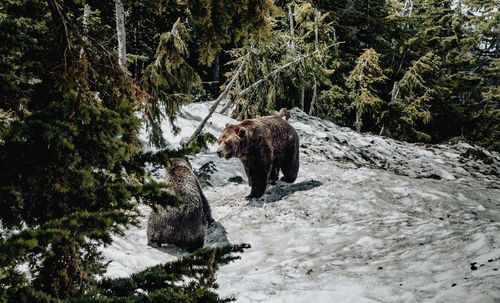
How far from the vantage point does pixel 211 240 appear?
23.0 ft

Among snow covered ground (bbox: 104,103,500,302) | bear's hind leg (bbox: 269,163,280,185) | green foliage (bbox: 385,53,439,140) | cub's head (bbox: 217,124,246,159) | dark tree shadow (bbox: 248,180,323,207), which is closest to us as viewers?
snow covered ground (bbox: 104,103,500,302)

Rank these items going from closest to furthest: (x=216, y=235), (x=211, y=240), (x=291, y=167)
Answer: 1. (x=211, y=240)
2. (x=216, y=235)
3. (x=291, y=167)

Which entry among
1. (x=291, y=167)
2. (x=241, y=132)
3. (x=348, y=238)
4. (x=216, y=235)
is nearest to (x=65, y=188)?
(x=348, y=238)

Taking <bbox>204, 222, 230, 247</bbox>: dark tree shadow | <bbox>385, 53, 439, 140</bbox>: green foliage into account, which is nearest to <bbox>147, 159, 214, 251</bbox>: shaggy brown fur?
<bbox>204, 222, 230, 247</bbox>: dark tree shadow

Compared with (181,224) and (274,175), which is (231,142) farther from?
(181,224)

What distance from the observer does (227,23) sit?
12.2 feet

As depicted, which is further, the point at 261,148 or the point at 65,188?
the point at 261,148

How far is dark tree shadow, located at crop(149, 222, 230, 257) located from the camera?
239 inches

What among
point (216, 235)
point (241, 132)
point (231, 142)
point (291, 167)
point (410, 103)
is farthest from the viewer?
point (410, 103)

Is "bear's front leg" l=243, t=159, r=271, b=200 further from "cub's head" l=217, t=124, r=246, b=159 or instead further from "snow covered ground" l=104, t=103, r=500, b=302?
"cub's head" l=217, t=124, r=246, b=159

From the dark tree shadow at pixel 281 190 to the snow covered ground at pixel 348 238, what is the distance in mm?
23

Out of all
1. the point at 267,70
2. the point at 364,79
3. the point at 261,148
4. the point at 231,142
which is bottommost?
the point at 261,148

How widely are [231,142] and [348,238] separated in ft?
9.73

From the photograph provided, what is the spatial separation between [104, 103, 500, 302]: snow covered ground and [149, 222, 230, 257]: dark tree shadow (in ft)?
0.10
